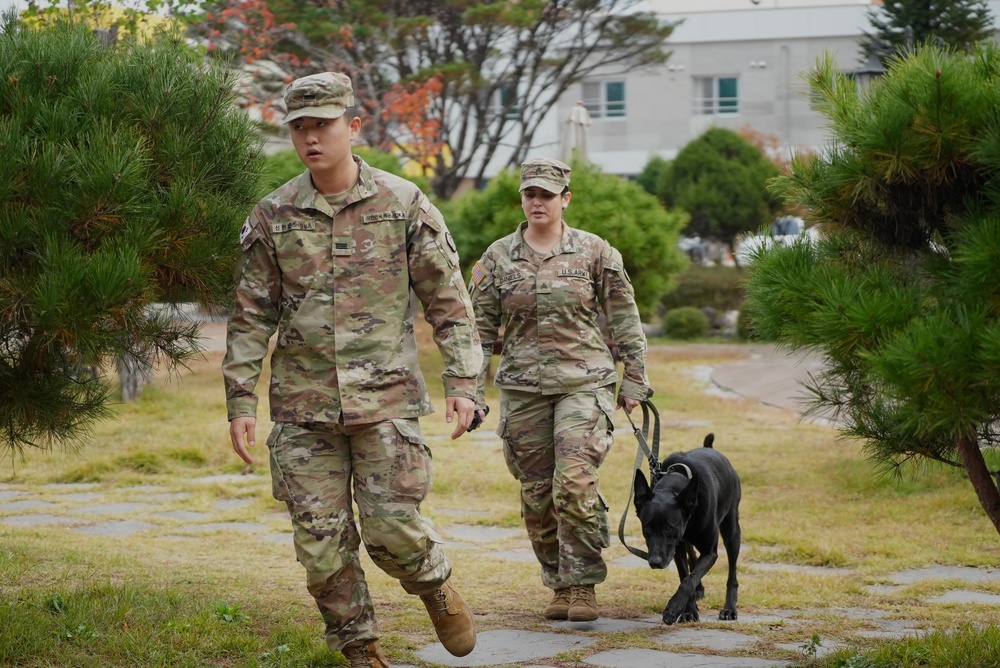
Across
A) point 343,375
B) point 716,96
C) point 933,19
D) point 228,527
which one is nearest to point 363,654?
point 343,375

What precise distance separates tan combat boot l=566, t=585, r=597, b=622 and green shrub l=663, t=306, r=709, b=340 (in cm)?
1965

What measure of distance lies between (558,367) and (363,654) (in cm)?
185

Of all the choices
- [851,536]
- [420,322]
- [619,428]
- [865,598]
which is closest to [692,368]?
[420,322]

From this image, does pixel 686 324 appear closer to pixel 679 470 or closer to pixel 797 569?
pixel 797 569

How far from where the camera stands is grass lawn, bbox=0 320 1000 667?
473 centimetres

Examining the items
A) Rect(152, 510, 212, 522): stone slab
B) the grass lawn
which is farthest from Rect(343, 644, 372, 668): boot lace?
Rect(152, 510, 212, 522): stone slab

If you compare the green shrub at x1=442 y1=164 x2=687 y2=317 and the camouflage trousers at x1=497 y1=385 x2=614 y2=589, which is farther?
the green shrub at x1=442 y1=164 x2=687 y2=317

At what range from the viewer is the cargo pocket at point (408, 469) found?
14.3 feet

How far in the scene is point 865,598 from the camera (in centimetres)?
605

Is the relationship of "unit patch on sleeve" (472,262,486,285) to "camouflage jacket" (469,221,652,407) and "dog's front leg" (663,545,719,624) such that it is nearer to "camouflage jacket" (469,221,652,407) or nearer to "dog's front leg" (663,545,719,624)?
"camouflage jacket" (469,221,652,407)

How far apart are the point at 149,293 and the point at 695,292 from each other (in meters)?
23.8

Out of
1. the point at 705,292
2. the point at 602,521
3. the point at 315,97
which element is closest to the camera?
the point at 315,97

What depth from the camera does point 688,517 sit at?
5414 mm

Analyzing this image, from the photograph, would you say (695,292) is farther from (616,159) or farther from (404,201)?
(404,201)
